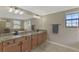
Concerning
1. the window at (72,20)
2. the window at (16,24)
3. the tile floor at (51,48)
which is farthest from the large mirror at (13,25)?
the window at (72,20)

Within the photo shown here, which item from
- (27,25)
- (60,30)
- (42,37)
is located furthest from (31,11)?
(60,30)

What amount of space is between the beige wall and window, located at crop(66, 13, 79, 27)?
0.30 feet

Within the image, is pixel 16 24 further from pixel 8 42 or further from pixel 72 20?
pixel 72 20

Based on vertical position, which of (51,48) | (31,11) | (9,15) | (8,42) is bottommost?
(51,48)

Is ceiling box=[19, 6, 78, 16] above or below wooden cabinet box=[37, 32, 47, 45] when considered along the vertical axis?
above

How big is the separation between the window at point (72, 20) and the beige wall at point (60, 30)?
0.09 meters

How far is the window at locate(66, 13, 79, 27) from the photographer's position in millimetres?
Result: 2234

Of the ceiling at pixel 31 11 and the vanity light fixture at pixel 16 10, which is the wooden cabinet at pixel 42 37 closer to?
the ceiling at pixel 31 11

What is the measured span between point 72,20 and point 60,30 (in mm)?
349

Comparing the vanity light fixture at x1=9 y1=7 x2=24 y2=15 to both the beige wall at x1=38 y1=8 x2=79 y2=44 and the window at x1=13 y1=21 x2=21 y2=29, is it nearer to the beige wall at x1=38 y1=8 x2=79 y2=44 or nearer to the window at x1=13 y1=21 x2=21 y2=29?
the window at x1=13 y1=21 x2=21 y2=29

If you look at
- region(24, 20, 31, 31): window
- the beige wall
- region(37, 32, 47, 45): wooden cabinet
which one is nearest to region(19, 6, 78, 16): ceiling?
the beige wall

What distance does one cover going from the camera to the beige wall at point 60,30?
2.32 metres

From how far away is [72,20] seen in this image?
2.27 meters
